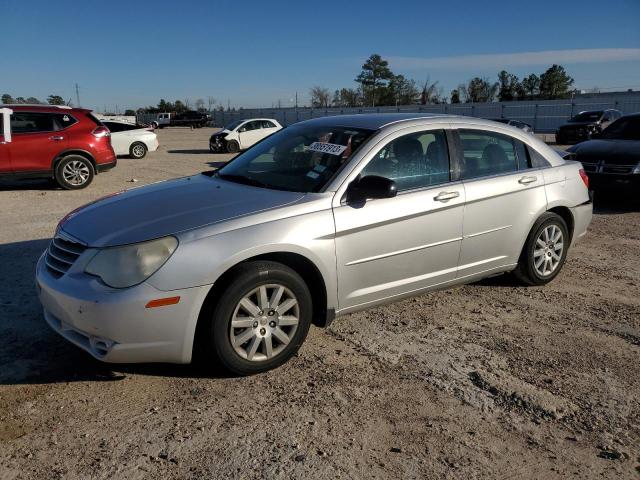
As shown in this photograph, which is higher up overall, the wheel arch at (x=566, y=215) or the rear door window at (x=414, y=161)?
the rear door window at (x=414, y=161)

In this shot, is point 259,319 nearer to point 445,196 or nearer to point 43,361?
point 43,361

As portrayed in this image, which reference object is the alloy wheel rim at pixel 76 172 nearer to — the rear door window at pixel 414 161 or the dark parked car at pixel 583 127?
the rear door window at pixel 414 161

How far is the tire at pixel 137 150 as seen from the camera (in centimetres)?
1922

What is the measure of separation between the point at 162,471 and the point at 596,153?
893cm

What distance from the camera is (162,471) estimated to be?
264cm

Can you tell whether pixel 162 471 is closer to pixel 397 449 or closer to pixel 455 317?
pixel 397 449

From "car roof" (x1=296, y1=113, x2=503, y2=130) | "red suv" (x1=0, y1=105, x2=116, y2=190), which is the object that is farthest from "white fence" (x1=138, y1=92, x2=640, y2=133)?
"car roof" (x1=296, y1=113, x2=503, y2=130)

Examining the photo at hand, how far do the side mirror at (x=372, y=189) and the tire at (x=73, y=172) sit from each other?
948cm

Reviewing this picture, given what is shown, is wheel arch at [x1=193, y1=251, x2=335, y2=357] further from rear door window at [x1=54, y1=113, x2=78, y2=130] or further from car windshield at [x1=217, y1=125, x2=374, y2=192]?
rear door window at [x1=54, y1=113, x2=78, y2=130]

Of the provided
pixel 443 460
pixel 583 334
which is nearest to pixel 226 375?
pixel 443 460

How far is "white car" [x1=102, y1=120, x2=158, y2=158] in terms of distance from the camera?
19000 millimetres

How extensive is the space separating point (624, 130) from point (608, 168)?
1.55 m

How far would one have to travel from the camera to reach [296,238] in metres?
3.51

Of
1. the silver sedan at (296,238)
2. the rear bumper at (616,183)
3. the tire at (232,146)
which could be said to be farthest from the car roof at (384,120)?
the tire at (232,146)
